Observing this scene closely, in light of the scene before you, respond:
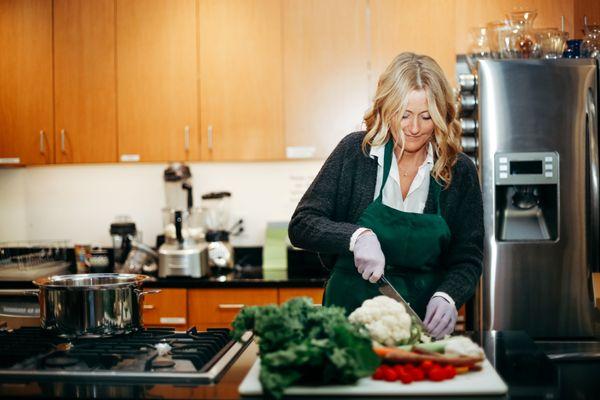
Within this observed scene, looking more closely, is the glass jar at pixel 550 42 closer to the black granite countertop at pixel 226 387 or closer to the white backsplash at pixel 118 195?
the white backsplash at pixel 118 195

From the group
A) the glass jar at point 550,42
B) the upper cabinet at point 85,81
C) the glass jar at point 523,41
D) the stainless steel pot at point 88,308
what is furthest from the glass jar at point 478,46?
the stainless steel pot at point 88,308

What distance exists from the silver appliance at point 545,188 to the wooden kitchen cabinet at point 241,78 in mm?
1206

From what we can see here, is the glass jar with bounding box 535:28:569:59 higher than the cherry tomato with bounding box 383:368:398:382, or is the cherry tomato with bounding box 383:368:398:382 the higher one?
the glass jar with bounding box 535:28:569:59

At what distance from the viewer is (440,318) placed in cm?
190

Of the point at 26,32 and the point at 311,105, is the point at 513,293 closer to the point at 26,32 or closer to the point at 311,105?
the point at 311,105

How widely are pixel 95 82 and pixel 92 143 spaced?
343 mm

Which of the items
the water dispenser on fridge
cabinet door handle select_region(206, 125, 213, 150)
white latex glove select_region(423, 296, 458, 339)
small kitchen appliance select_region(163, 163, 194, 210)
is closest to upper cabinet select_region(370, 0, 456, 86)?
the water dispenser on fridge

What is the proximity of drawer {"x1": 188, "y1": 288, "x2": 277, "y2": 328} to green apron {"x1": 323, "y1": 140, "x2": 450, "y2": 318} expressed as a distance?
4.61ft

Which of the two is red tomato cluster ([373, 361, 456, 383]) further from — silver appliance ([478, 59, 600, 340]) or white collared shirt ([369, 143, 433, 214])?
silver appliance ([478, 59, 600, 340])

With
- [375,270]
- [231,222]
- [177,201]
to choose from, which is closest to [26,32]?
[177,201]

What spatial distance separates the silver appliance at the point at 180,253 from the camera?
3623mm

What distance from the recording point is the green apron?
2.12 metres

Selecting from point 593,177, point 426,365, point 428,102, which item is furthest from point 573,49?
point 426,365

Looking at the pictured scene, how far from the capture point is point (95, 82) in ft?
13.1
